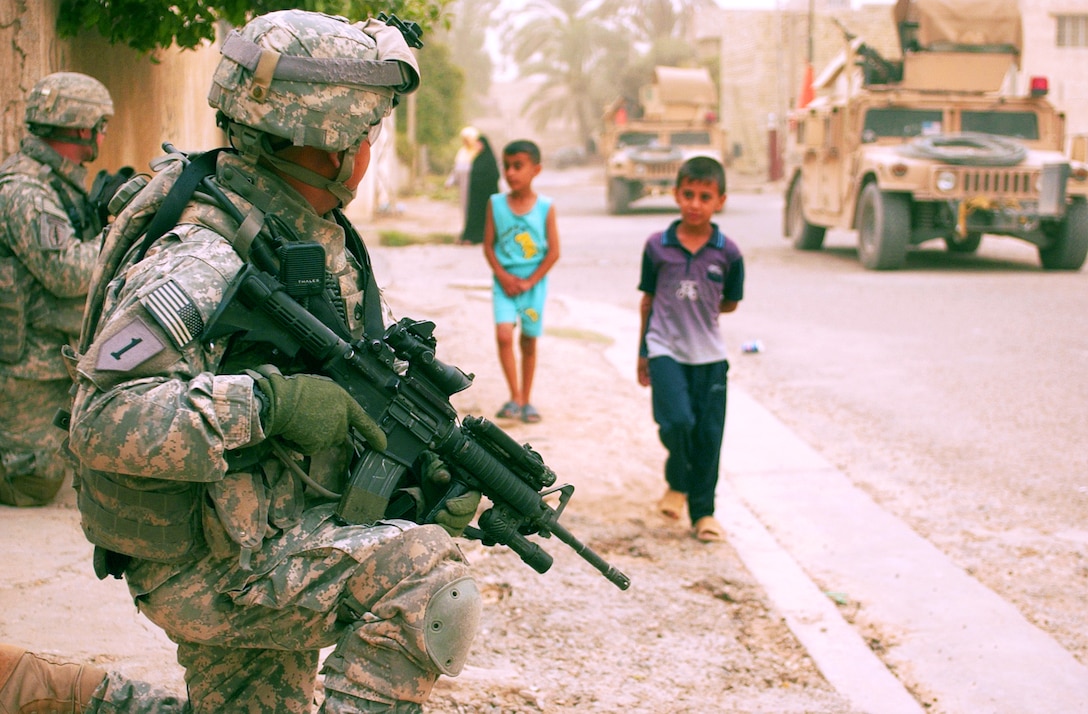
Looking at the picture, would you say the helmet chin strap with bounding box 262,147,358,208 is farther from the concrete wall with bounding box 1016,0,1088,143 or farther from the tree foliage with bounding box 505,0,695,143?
the tree foliage with bounding box 505,0,695,143

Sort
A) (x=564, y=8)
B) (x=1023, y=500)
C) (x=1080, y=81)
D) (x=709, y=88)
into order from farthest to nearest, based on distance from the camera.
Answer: (x=564, y=8) → (x=1080, y=81) → (x=709, y=88) → (x=1023, y=500)

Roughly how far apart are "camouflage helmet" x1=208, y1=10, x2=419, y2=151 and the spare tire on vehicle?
10882 mm

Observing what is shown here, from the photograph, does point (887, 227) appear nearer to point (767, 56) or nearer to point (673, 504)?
point (673, 504)

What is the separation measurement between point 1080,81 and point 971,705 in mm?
34584

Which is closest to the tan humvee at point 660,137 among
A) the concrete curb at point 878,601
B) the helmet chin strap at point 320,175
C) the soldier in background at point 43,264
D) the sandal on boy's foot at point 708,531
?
the concrete curb at point 878,601

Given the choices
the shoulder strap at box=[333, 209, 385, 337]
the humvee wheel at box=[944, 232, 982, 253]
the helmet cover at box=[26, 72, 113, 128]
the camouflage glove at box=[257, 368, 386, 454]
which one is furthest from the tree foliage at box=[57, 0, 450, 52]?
the humvee wheel at box=[944, 232, 982, 253]

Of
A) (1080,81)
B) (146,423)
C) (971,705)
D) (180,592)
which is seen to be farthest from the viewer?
(1080,81)

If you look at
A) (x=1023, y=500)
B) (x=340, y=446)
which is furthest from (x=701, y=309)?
(x=340, y=446)

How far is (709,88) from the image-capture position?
22.2m

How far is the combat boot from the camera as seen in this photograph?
2475mm

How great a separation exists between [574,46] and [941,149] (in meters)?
36.9

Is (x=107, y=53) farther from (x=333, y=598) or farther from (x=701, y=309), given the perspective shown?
(x=333, y=598)

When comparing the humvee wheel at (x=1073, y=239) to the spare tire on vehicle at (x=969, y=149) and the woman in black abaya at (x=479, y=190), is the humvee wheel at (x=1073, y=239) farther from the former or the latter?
the woman in black abaya at (x=479, y=190)

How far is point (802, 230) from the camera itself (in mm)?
15141
